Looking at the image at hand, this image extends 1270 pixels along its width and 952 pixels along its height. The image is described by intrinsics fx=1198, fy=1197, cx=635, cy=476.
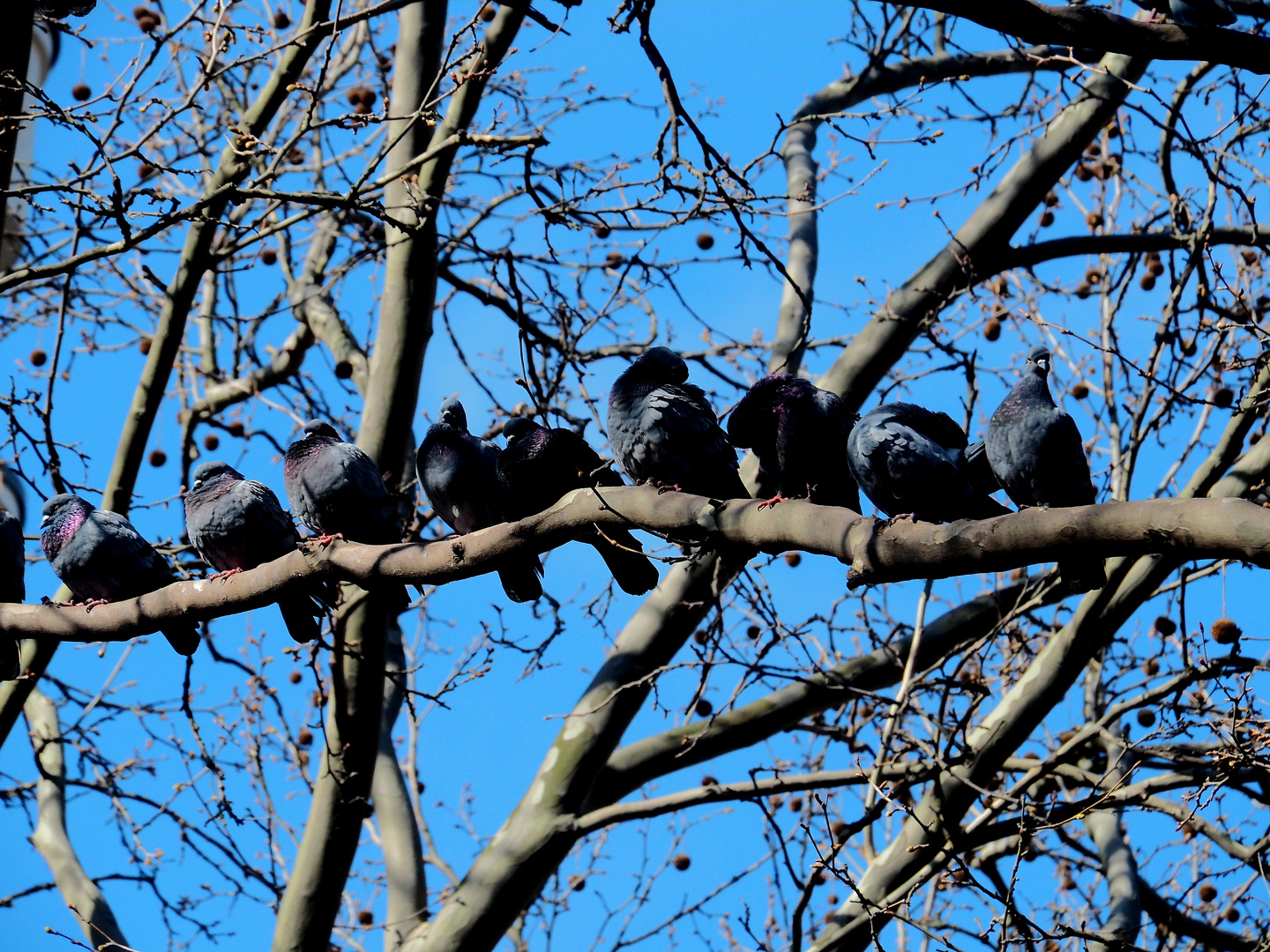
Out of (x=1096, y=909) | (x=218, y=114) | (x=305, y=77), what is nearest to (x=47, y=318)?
(x=218, y=114)

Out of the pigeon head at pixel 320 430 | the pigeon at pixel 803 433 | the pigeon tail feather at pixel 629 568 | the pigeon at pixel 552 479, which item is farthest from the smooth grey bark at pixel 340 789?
the pigeon at pixel 803 433

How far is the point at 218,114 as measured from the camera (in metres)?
6.73

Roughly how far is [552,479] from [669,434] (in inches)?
15.5

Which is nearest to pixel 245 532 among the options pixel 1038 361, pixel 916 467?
pixel 916 467

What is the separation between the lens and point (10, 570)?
450 centimetres

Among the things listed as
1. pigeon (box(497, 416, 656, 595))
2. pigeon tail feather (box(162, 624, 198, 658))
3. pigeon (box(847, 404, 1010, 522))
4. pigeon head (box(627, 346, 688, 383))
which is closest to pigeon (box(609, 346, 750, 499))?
pigeon head (box(627, 346, 688, 383))

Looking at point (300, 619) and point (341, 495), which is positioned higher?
point (341, 495)

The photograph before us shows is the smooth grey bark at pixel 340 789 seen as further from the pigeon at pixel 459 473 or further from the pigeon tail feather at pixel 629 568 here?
the pigeon tail feather at pixel 629 568

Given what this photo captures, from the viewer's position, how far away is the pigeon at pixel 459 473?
392cm

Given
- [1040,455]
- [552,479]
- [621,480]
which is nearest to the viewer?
[1040,455]

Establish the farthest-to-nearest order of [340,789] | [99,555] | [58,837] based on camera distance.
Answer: [58,837] → [340,789] → [99,555]

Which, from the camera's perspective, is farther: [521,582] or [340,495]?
[340,495]

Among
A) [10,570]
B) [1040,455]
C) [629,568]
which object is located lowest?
[1040,455]

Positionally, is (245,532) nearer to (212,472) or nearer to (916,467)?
(212,472)
